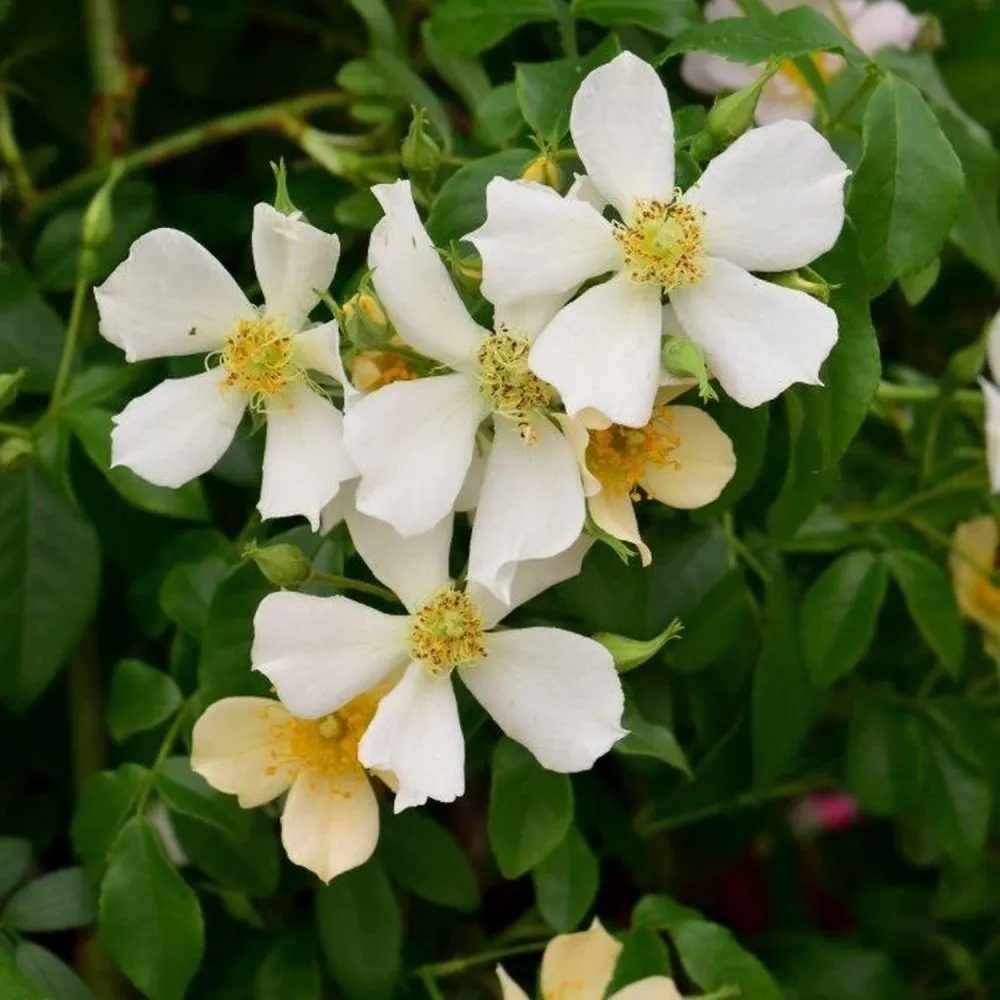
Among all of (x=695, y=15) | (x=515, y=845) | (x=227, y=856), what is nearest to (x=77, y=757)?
(x=227, y=856)

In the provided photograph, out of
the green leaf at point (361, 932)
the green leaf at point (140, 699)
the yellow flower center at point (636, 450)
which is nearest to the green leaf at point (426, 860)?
the green leaf at point (361, 932)

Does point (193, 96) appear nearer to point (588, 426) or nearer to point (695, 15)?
point (695, 15)

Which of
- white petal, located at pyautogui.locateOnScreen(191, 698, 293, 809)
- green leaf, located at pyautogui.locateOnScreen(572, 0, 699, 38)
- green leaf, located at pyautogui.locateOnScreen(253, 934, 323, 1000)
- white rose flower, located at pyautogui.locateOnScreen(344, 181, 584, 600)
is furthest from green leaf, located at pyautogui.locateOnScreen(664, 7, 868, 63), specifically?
green leaf, located at pyautogui.locateOnScreen(253, 934, 323, 1000)

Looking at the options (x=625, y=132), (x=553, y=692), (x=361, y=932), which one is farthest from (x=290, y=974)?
(x=625, y=132)

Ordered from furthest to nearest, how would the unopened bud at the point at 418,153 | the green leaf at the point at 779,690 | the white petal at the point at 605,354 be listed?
the green leaf at the point at 779,690
the unopened bud at the point at 418,153
the white petal at the point at 605,354

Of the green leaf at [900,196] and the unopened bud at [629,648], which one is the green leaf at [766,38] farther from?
the unopened bud at [629,648]

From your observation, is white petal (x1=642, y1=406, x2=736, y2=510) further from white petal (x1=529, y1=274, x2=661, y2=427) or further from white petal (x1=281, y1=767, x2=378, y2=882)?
white petal (x1=281, y1=767, x2=378, y2=882)
